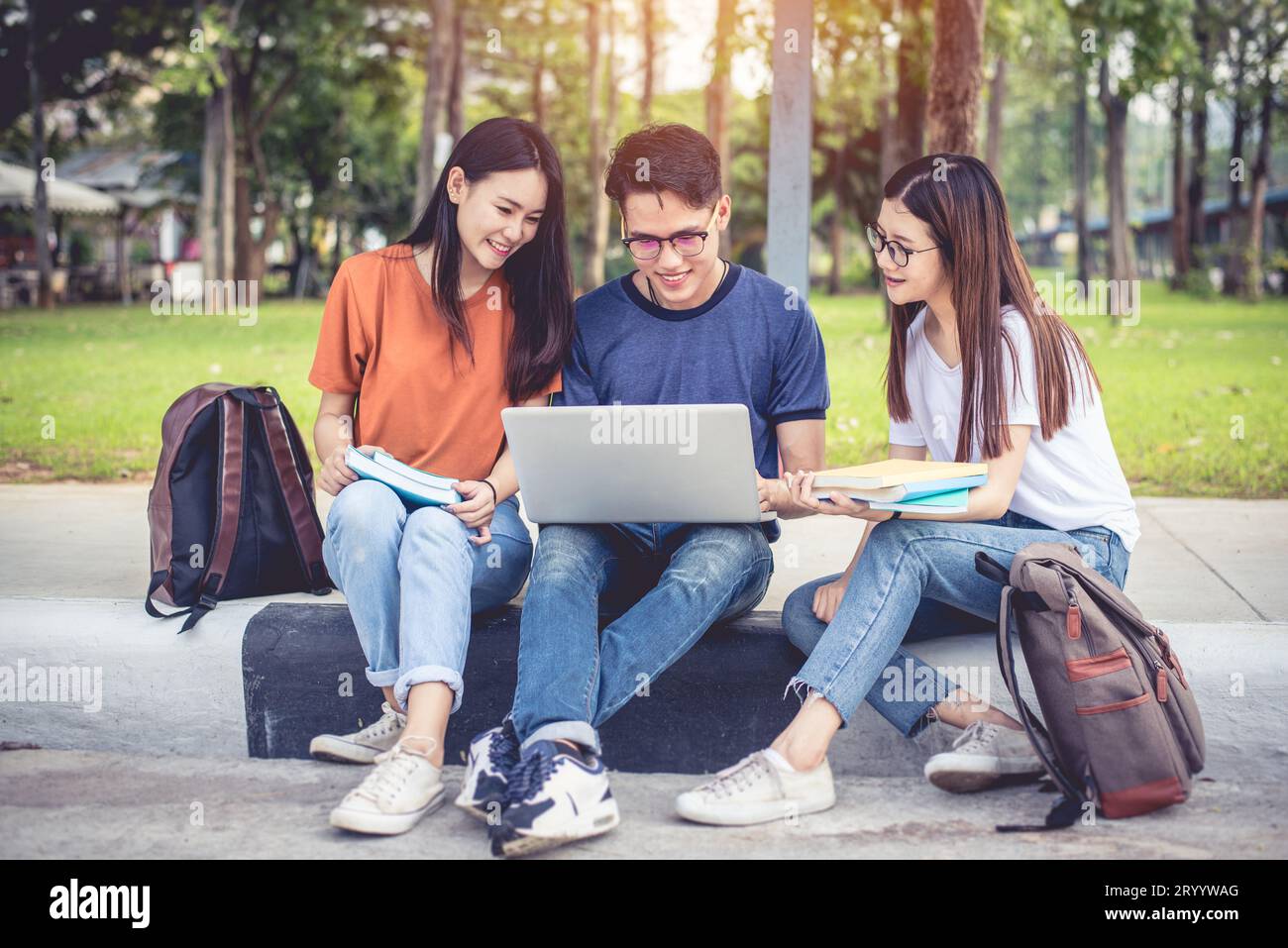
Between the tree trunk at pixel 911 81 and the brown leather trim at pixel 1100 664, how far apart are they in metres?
10.7

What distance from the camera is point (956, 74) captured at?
27.9 feet

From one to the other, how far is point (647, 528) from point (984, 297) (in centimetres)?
103

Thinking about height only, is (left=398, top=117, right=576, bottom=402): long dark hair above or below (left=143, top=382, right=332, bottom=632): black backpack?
above

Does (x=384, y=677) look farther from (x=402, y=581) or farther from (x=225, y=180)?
(x=225, y=180)

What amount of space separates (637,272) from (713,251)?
9.9 inches

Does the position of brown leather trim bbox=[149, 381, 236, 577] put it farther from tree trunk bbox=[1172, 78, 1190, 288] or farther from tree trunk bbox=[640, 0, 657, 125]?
tree trunk bbox=[1172, 78, 1190, 288]

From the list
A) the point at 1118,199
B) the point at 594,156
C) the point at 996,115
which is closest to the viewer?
the point at 1118,199

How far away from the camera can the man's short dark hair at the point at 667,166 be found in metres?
3.41

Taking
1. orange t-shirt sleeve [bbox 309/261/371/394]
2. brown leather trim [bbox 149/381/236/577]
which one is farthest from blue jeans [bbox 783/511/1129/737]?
brown leather trim [bbox 149/381/236/577]

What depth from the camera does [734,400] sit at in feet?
11.7

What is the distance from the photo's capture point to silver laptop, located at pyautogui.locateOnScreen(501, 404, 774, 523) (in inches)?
121

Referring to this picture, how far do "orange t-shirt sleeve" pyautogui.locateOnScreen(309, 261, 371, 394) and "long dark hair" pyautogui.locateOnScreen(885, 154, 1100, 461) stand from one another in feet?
4.78

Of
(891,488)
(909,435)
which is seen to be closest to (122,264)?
(909,435)

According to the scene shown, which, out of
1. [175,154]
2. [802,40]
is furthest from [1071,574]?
[175,154]
